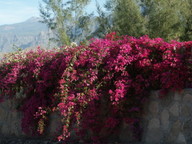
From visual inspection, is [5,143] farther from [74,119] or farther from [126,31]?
[126,31]

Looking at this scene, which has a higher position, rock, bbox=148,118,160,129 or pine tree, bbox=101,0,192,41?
pine tree, bbox=101,0,192,41

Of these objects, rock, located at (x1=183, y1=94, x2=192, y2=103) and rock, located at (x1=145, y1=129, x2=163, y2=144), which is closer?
rock, located at (x1=183, y1=94, x2=192, y2=103)

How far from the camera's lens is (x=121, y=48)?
5.39 meters

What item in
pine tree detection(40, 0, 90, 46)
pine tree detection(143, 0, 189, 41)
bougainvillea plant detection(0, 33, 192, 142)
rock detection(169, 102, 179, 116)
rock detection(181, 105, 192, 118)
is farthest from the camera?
pine tree detection(40, 0, 90, 46)

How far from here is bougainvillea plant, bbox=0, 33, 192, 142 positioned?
5070mm

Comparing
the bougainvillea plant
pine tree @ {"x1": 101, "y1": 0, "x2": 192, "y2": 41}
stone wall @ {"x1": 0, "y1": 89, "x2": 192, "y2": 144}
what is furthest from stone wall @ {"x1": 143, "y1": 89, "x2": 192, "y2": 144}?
pine tree @ {"x1": 101, "y1": 0, "x2": 192, "y2": 41}

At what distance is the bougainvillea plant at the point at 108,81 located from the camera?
507 cm

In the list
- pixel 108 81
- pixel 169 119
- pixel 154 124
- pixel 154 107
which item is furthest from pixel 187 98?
pixel 108 81

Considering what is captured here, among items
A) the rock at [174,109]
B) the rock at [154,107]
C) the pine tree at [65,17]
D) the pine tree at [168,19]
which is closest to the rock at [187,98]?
the rock at [174,109]

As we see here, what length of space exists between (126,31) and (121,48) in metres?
10.1

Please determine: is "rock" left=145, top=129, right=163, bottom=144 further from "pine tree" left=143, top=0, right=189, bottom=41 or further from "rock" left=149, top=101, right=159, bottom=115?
"pine tree" left=143, top=0, right=189, bottom=41

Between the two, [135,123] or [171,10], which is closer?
[135,123]

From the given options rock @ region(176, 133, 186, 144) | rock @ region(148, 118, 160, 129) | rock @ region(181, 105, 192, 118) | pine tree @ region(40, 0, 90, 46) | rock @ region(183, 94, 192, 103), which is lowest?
rock @ region(176, 133, 186, 144)

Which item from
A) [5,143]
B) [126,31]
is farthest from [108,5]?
[5,143]
